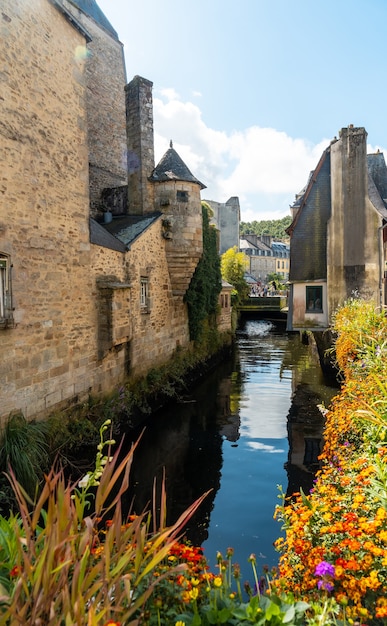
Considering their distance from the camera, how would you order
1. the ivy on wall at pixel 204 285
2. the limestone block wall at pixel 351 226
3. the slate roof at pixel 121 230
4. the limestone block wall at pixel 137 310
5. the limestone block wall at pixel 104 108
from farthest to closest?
1. the limestone block wall at pixel 104 108
2. the ivy on wall at pixel 204 285
3. the limestone block wall at pixel 351 226
4. the slate roof at pixel 121 230
5. the limestone block wall at pixel 137 310

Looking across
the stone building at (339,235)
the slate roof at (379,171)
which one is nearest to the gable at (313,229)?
the stone building at (339,235)

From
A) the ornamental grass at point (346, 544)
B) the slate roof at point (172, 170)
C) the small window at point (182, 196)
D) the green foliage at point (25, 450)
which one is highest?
the slate roof at point (172, 170)

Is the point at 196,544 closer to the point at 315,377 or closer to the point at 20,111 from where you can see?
the point at 20,111

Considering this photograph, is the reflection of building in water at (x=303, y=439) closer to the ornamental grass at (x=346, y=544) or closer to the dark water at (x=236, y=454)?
the dark water at (x=236, y=454)

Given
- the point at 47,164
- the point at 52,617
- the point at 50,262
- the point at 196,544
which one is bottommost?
the point at 196,544

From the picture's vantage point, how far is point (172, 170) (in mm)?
12672

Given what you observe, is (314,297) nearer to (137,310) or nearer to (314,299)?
(314,299)

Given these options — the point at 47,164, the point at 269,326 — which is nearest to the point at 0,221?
the point at 47,164

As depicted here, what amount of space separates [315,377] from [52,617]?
13.9 metres

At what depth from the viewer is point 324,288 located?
14812 mm

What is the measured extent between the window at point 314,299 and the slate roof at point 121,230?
6.17 meters

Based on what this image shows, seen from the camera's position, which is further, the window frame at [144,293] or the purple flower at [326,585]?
the window frame at [144,293]

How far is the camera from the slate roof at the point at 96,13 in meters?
16.9

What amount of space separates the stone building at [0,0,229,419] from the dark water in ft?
6.25
